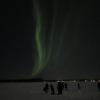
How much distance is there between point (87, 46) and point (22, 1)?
1.02 m

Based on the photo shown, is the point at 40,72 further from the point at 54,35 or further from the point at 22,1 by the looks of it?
the point at 22,1

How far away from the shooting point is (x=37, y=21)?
255 cm

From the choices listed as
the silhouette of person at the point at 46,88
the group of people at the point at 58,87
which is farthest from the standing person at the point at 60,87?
the silhouette of person at the point at 46,88

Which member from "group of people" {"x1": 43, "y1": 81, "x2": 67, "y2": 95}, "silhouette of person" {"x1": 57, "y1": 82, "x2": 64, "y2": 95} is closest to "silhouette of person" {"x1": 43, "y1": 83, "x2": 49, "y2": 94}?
"group of people" {"x1": 43, "y1": 81, "x2": 67, "y2": 95}

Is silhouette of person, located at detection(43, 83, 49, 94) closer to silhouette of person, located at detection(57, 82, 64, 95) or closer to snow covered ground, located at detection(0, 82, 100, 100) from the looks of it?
snow covered ground, located at detection(0, 82, 100, 100)

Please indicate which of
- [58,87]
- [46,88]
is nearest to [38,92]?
[46,88]

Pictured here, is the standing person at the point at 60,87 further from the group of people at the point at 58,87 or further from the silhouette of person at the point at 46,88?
the silhouette of person at the point at 46,88

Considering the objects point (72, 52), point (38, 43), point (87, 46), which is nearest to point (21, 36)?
point (38, 43)

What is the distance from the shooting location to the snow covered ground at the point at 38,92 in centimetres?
235

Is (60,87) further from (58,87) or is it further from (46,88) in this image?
(46,88)

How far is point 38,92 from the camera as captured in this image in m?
2.40

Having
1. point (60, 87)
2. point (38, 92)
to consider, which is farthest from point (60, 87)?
point (38, 92)

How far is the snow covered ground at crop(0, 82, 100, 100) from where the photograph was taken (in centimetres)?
235

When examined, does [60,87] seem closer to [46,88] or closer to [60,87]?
[60,87]
